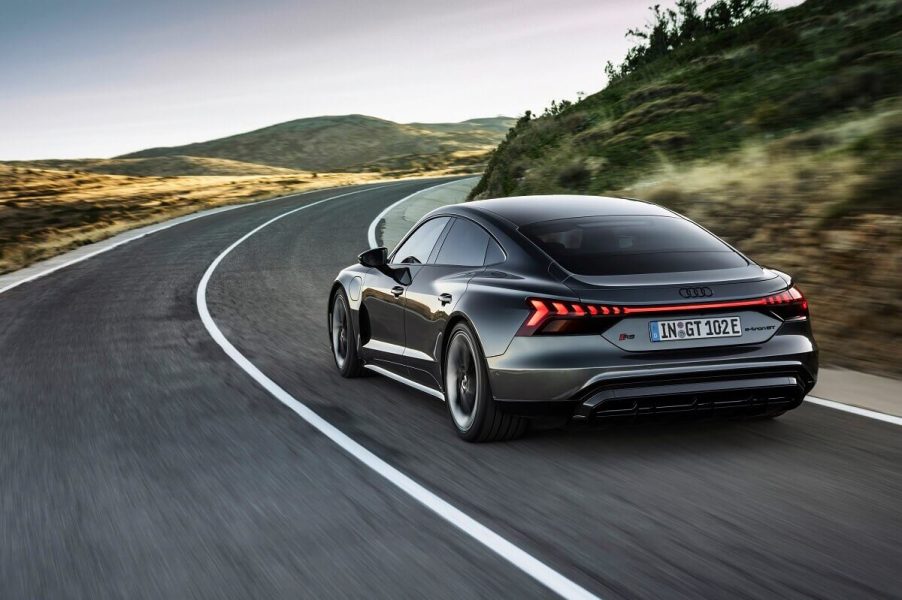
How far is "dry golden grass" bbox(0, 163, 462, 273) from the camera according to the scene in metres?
29.2

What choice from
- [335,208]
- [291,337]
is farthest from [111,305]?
[335,208]

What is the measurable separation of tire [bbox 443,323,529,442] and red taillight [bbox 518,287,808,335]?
522 millimetres

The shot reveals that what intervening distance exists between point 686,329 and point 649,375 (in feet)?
1.07

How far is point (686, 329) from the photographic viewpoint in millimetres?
5754

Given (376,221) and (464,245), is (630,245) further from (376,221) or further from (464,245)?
(376,221)

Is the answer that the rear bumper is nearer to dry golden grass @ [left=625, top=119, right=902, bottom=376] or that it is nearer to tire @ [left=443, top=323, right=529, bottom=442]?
tire @ [left=443, top=323, right=529, bottom=442]

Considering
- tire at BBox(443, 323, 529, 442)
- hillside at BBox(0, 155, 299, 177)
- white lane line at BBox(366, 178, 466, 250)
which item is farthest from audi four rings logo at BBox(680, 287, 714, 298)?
hillside at BBox(0, 155, 299, 177)

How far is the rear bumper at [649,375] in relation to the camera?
5711mm

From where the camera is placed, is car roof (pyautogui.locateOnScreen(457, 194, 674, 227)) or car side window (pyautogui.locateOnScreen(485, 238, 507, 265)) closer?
car side window (pyautogui.locateOnScreen(485, 238, 507, 265))

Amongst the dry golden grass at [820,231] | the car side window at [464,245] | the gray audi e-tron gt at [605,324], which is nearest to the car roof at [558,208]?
the gray audi e-tron gt at [605,324]

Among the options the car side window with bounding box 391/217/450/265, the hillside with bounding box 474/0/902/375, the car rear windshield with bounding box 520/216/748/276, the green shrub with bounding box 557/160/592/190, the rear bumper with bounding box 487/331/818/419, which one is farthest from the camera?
the green shrub with bounding box 557/160/592/190

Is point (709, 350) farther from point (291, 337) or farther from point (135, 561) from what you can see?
point (291, 337)

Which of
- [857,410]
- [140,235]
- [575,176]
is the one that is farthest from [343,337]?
[140,235]

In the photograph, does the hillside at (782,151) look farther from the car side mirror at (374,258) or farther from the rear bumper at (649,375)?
the car side mirror at (374,258)
